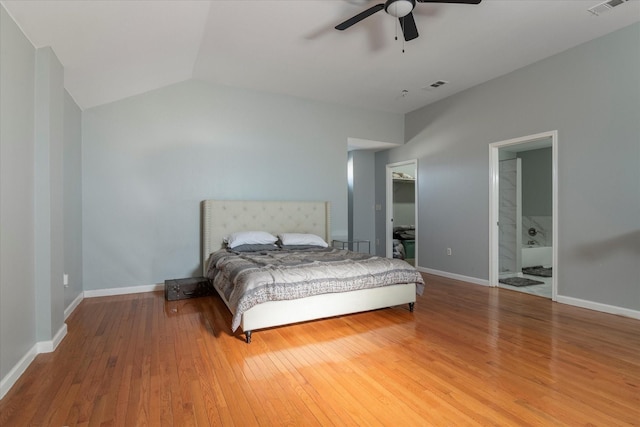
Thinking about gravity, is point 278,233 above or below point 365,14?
below

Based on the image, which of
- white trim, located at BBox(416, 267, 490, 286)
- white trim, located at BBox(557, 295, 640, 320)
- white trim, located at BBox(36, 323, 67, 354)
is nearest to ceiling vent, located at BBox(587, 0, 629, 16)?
white trim, located at BBox(557, 295, 640, 320)

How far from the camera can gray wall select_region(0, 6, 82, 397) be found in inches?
75.3

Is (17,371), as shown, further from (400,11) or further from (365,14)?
(400,11)

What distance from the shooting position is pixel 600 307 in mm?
3383

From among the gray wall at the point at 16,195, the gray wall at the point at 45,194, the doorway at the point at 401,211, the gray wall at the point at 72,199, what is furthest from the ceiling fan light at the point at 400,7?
the doorway at the point at 401,211

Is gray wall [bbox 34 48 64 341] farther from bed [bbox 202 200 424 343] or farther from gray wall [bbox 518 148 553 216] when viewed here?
gray wall [bbox 518 148 553 216]

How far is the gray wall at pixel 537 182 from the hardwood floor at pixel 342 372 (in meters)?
3.89

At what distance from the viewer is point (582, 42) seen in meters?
3.51

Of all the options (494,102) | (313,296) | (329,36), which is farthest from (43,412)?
(494,102)

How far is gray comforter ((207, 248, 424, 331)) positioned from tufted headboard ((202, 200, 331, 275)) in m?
0.71

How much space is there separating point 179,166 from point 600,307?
529cm

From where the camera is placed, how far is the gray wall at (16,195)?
1.89m

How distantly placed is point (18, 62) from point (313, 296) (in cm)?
272

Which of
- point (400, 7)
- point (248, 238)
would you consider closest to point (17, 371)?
point (248, 238)
